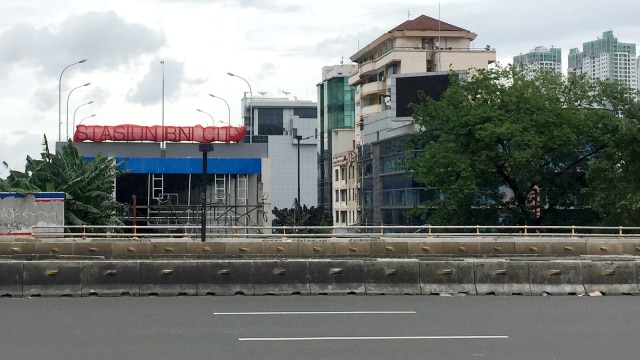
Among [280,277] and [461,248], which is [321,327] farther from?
[461,248]

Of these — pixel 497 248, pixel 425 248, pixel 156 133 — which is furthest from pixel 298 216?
pixel 497 248

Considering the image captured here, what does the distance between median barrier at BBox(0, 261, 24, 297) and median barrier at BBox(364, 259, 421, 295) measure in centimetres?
753

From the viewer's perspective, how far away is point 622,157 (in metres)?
49.1

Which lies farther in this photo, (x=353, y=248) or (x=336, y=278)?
(x=353, y=248)

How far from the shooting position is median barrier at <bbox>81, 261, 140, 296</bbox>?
62.0 feet

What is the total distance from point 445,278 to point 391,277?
1.24m

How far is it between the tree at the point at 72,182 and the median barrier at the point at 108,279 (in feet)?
77.3

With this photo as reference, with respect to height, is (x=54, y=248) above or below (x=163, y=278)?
above

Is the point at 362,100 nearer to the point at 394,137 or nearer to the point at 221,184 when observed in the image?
the point at 394,137

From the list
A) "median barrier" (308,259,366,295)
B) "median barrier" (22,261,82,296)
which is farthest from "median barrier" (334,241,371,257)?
"median barrier" (22,261,82,296)

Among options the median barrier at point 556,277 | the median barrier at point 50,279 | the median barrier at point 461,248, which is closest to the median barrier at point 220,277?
the median barrier at point 50,279

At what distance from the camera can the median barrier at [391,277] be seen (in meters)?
19.5

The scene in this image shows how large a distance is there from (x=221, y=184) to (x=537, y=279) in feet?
177

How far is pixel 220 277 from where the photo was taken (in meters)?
19.2
